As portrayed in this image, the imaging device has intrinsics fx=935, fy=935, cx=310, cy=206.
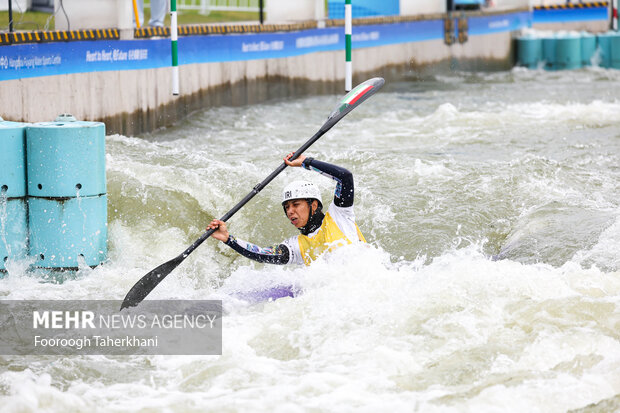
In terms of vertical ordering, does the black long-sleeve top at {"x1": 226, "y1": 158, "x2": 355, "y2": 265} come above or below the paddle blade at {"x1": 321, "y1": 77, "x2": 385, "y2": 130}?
below

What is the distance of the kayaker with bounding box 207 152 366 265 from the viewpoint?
19.9 ft

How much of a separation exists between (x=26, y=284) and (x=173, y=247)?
142cm

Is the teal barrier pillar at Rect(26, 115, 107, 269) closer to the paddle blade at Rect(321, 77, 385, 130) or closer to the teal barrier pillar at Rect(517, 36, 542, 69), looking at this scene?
the paddle blade at Rect(321, 77, 385, 130)

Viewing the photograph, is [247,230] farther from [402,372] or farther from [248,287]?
[402,372]

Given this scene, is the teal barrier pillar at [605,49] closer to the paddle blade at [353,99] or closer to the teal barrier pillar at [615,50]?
the teal barrier pillar at [615,50]

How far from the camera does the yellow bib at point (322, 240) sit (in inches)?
240

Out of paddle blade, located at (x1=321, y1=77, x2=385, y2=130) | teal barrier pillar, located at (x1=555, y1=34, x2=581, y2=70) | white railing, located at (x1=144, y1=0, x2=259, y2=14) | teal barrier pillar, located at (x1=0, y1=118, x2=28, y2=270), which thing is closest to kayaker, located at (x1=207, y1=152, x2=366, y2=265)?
paddle blade, located at (x1=321, y1=77, x2=385, y2=130)

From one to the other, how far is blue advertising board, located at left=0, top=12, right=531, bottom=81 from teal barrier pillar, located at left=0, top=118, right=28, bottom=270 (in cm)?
269

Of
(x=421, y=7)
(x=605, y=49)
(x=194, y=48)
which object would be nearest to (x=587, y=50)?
(x=605, y=49)

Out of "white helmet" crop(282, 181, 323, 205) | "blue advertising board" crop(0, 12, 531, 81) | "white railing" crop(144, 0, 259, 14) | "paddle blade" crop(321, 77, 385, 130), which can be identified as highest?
"white railing" crop(144, 0, 259, 14)

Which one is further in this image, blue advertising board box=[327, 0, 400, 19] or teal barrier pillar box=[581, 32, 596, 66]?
teal barrier pillar box=[581, 32, 596, 66]

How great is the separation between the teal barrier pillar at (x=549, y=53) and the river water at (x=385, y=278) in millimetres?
9465

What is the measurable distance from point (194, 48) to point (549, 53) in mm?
11420

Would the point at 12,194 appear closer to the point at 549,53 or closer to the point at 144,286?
the point at 144,286
